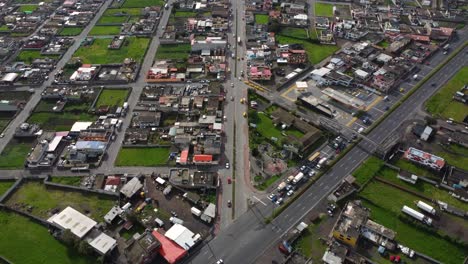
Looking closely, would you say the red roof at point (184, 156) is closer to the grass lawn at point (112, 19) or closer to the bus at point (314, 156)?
the bus at point (314, 156)

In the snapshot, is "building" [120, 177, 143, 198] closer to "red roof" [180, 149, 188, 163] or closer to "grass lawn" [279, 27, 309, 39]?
"red roof" [180, 149, 188, 163]

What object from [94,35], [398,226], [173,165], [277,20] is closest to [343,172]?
[398,226]

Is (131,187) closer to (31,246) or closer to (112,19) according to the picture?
(31,246)

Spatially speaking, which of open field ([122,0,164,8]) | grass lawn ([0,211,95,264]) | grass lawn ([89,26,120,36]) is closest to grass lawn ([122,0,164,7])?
open field ([122,0,164,8])

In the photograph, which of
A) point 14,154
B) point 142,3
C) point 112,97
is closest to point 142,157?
point 112,97

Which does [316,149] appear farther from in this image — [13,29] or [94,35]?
[13,29]
